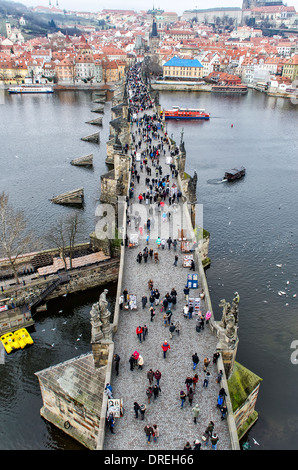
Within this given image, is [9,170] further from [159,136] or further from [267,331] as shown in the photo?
[267,331]

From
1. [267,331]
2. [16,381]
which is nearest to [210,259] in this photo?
[267,331]

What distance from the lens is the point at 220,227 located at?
52844mm

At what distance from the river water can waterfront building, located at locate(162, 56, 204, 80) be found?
6748 centimetres

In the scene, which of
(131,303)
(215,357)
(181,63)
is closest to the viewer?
(215,357)

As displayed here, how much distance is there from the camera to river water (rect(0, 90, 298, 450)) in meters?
27.5

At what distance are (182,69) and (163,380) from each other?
183m

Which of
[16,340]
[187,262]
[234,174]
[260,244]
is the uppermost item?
[187,262]

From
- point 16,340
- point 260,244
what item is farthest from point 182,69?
point 16,340

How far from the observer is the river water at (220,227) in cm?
2750

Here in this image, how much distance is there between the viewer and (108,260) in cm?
3984

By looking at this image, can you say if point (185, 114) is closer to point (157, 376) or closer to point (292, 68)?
point (292, 68)

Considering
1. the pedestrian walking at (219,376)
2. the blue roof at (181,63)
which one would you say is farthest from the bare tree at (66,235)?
the blue roof at (181,63)
